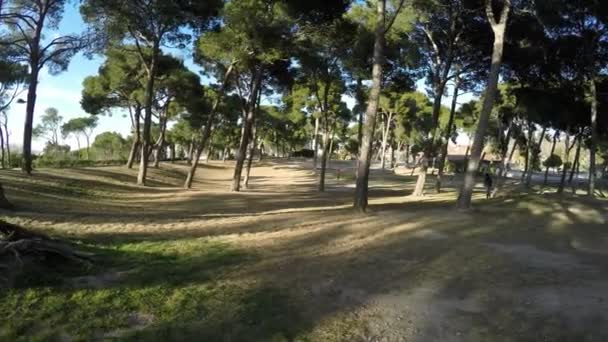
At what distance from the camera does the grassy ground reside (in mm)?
4637

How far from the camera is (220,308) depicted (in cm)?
511

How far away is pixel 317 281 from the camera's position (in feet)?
19.9

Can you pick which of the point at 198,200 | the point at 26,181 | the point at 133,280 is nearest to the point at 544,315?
the point at 133,280

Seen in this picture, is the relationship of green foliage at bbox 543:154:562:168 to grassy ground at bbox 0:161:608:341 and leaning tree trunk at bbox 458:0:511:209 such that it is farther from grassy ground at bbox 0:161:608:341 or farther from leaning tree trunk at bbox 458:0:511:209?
grassy ground at bbox 0:161:608:341

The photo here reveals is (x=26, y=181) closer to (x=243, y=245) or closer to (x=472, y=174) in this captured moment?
(x=243, y=245)

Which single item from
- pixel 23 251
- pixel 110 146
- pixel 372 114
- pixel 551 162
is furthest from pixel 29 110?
pixel 110 146

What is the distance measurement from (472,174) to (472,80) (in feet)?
35.7

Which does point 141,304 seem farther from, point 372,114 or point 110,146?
point 110,146

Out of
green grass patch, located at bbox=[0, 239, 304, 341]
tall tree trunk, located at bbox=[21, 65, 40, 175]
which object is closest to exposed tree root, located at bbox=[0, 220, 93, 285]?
green grass patch, located at bbox=[0, 239, 304, 341]

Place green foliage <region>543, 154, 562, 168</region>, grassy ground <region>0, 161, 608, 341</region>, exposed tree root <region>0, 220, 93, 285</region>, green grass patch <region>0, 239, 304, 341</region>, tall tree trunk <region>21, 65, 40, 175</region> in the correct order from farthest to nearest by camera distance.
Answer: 1. green foliage <region>543, 154, 562, 168</region>
2. tall tree trunk <region>21, 65, 40, 175</region>
3. exposed tree root <region>0, 220, 93, 285</region>
4. grassy ground <region>0, 161, 608, 341</region>
5. green grass patch <region>0, 239, 304, 341</region>

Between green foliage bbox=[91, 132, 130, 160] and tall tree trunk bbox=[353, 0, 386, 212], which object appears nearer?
tall tree trunk bbox=[353, 0, 386, 212]

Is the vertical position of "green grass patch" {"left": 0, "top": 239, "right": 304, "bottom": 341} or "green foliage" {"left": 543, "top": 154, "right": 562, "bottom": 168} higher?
"green foliage" {"left": 543, "top": 154, "right": 562, "bottom": 168}

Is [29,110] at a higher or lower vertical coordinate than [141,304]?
higher

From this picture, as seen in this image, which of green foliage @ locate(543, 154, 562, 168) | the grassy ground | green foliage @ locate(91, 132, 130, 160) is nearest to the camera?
the grassy ground
